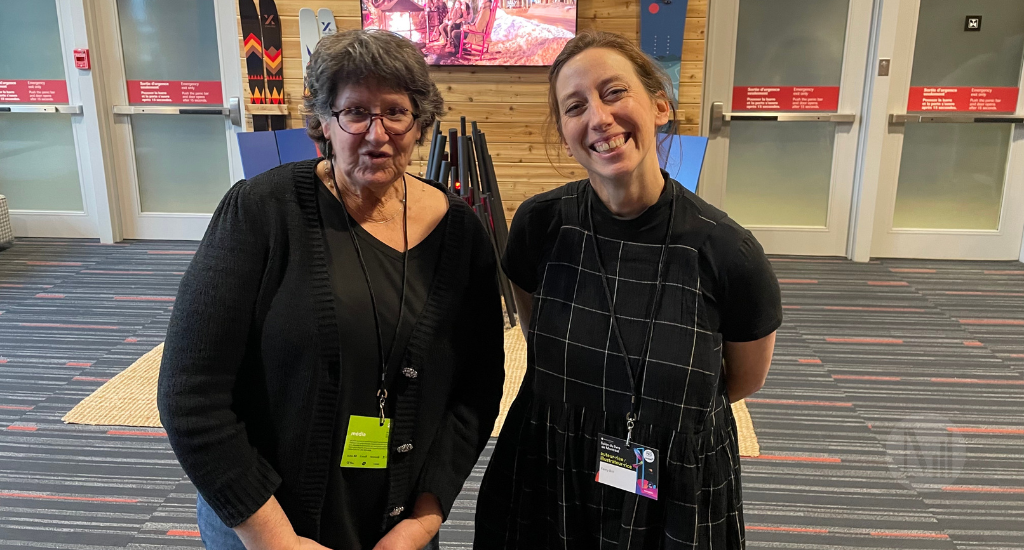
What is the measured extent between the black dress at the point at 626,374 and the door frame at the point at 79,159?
469 centimetres

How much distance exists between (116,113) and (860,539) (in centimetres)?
506

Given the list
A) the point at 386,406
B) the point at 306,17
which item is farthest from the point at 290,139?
the point at 386,406

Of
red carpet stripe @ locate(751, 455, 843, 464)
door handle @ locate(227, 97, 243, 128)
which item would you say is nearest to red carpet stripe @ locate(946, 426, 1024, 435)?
red carpet stripe @ locate(751, 455, 843, 464)

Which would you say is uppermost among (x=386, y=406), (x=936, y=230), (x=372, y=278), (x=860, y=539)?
(x=372, y=278)

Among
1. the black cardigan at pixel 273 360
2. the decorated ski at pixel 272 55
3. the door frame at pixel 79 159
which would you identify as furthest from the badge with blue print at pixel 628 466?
the door frame at pixel 79 159

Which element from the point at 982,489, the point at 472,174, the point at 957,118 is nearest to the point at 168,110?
the point at 472,174

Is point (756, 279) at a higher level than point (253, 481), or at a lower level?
higher

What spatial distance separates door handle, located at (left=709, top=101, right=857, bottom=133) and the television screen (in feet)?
3.60

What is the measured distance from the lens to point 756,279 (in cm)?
108

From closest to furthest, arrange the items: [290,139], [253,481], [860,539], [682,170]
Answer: [253,481]
[860,539]
[682,170]
[290,139]

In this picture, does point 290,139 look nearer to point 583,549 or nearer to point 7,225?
point 7,225

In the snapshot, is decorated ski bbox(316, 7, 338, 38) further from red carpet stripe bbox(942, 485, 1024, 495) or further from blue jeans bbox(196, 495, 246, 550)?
red carpet stripe bbox(942, 485, 1024, 495)

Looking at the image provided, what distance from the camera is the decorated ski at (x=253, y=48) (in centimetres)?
452

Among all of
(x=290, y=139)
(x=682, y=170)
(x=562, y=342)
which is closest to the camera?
(x=562, y=342)
